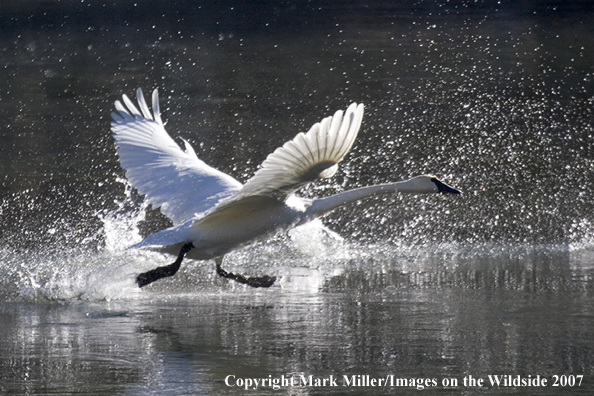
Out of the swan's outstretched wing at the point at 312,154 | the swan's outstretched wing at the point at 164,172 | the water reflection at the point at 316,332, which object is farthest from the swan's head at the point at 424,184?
the swan's outstretched wing at the point at 164,172

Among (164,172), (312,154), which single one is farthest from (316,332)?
(164,172)

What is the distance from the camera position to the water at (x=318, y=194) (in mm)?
5332

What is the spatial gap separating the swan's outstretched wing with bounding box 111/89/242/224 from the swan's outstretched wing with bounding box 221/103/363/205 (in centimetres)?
165

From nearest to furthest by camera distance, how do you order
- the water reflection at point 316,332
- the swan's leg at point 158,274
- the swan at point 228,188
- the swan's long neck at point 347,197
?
the water reflection at point 316,332 < the swan at point 228,188 < the swan's long neck at point 347,197 < the swan's leg at point 158,274

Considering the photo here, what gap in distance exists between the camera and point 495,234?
9.37 meters

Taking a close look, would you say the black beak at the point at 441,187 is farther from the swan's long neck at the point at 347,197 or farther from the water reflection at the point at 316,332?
the water reflection at the point at 316,332

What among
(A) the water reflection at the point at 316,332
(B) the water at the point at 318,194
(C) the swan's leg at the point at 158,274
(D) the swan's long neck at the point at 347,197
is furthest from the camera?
(C) the swan's leg at the point at 158,274

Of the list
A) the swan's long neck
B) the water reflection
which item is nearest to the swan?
the swan's long neck

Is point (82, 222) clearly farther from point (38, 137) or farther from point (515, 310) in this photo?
point (515, 310)

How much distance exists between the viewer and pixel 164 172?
7895 mm

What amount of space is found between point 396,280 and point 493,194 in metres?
3.13

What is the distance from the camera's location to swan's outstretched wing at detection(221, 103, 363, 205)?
534cm

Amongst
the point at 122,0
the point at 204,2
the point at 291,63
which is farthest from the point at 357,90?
the point at 122,0

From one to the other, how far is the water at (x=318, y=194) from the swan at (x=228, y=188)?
0.47 m
